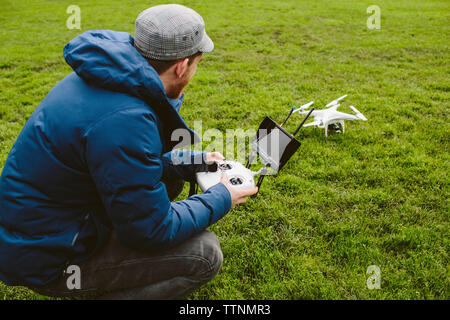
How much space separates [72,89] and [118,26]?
29.5 ft

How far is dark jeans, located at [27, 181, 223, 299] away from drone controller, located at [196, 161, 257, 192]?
33 centimetres

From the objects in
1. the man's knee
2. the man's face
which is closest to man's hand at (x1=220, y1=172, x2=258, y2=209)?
the man's knee

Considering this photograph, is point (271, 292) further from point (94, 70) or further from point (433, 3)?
point (433, 3)

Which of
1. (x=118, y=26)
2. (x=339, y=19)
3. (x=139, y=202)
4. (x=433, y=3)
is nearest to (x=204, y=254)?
(x=139, y=202)

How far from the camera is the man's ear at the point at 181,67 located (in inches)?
58.7

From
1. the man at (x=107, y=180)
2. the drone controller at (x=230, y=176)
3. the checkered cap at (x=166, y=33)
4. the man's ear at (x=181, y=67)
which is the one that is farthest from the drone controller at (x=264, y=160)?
the checkered cap at (x=166, y=33)

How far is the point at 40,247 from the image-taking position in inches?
54.0

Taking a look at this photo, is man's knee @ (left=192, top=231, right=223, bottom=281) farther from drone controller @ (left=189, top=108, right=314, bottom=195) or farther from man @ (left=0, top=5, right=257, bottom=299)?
drone controller @ (left=189, top=108, right=314, bottom=195)

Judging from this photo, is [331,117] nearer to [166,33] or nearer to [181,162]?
[181,162]

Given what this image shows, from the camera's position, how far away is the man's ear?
1.49 meters

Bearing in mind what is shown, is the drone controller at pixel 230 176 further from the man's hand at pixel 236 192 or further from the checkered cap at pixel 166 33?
the checkered cap at pixel 166 33

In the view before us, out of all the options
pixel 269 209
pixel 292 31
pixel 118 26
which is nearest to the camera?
pixel 269 209

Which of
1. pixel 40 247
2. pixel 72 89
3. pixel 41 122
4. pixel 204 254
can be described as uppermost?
pixel 72 89
